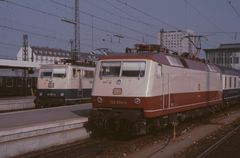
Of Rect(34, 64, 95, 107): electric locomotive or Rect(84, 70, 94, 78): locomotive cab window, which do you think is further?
Rect(84, 70, 94, 78): locomotive cab window

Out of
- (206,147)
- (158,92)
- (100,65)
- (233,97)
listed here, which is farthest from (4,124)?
(233,97)

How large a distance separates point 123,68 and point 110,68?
56 cm

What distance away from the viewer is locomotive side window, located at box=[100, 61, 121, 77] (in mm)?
15297

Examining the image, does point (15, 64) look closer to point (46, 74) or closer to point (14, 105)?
point (14, 105)

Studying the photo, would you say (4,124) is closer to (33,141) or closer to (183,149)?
(33,141)

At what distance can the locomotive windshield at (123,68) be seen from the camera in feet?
48.7

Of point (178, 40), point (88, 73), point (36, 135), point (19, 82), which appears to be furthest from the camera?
point (178, 40)

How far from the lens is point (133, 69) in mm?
14984

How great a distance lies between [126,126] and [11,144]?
4.42 m

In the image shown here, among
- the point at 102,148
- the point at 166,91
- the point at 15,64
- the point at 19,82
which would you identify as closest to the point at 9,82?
the point at 19,82

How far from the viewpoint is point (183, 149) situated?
509 inches

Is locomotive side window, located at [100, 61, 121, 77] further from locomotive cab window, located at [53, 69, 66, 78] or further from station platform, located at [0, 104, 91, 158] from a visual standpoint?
locomotive cab window, located at [53, 69, 66, 78]

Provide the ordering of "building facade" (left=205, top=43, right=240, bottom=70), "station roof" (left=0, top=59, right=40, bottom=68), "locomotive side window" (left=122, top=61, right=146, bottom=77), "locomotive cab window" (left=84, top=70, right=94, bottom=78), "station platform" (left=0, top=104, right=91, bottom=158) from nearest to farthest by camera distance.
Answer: "station platform" (left=0, top=104, right=91, bottom=158) < "locomotive side window" (left=122, top=61, right=146, bottom=77) < "locomotive cab window" (left=84, top=70, right=94, bottom=78) < "station roof" (left=0, top=59, right=40, bottom=68) < "building facade" (left=205, top=43, right=240, bottom=70)

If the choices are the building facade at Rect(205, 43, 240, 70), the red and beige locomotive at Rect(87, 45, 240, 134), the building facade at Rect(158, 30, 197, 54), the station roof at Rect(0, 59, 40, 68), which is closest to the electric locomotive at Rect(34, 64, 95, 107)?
the station roof at Rect(0, 59, 40, 68)
